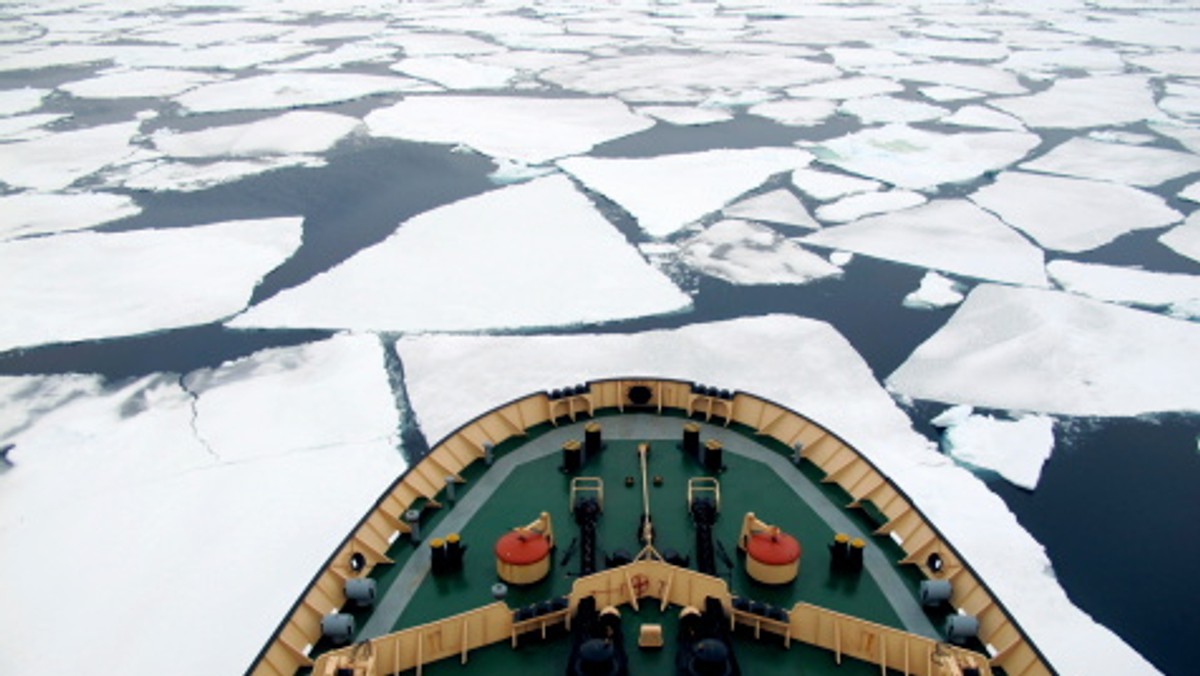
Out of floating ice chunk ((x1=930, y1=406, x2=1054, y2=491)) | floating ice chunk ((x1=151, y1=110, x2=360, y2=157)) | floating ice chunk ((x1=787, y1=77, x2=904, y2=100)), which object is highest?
floating ice chunk ((x1=930, y1=406, x2=1054, y2=491))

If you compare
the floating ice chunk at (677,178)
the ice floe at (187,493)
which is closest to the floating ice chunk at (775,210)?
A: the floating ice chunk at (677,178)

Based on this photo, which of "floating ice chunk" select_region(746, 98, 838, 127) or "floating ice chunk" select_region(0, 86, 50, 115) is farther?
"floating ice chunk" select_region(0, 86, 50, 115)

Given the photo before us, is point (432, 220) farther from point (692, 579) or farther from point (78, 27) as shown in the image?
point (78, 27)

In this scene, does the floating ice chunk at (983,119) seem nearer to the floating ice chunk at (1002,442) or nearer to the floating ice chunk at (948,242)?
the floating ice chunk at (948,242)

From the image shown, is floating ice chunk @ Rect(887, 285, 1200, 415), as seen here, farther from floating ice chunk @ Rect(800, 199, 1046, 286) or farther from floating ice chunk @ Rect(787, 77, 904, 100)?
floating ice chunk @ Rect(787, 77, 904, 100)

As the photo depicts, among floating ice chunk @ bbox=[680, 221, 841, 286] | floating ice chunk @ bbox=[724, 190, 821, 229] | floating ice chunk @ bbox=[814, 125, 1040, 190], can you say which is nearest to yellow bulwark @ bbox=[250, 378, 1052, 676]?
floating ice chunk @ bbox=[680, 221, 841, 286]

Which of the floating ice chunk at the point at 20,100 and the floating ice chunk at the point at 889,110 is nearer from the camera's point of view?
the floating ice chunk at the point at 889,110

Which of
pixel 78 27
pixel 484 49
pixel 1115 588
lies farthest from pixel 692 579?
pixel 78 27
